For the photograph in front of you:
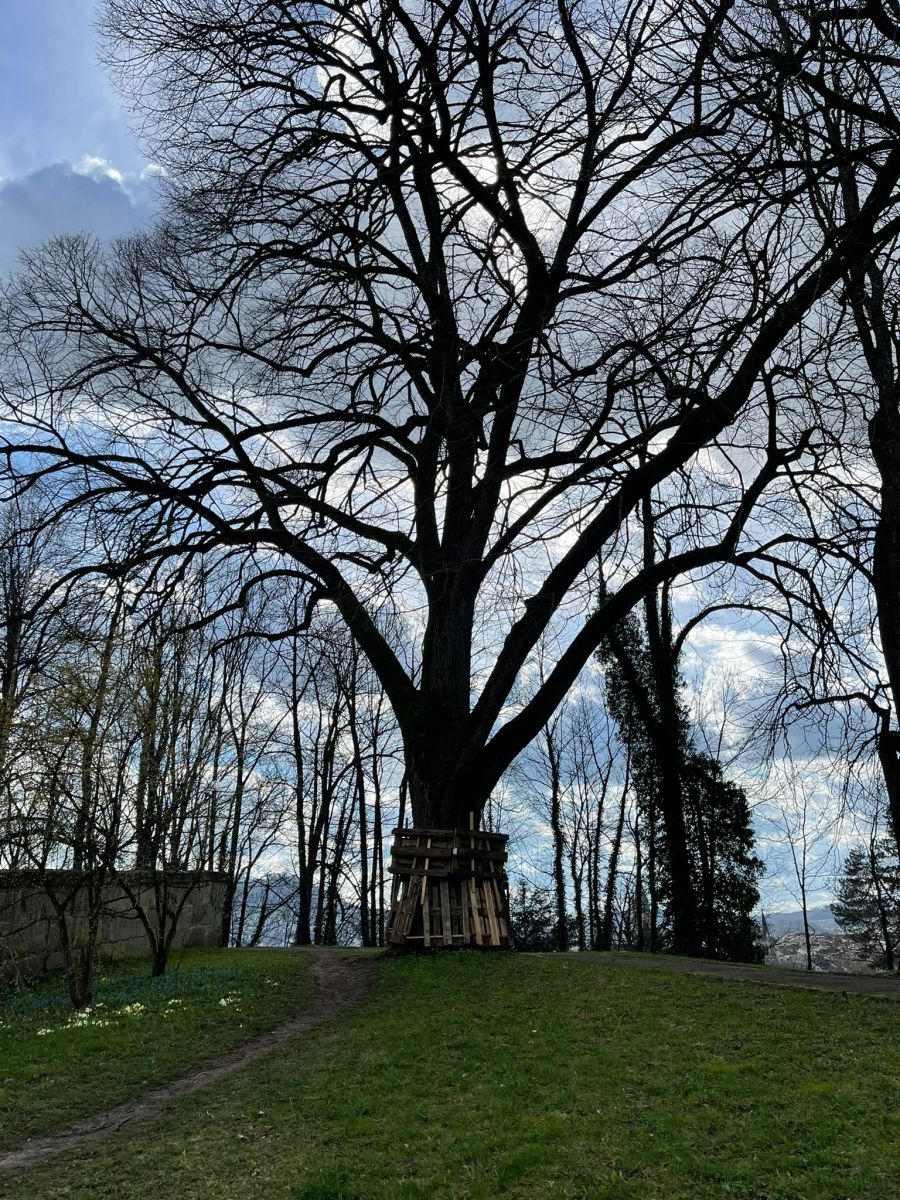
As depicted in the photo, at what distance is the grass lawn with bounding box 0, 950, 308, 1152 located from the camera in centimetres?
665

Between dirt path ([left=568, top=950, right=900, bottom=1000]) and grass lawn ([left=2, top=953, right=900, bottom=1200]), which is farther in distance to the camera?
dirt path ([left=568, top=950, right=900, bottom=1000])

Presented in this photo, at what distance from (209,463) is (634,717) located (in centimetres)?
1566

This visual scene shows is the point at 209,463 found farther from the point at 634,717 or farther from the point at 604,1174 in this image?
the point at 634,717

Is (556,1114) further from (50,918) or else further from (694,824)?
(694,824)

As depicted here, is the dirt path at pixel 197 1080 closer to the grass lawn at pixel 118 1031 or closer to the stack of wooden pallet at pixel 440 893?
the grass lawn at pixel 118 1031

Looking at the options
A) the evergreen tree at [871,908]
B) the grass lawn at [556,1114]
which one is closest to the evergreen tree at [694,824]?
the evergreen tree at [871,908]

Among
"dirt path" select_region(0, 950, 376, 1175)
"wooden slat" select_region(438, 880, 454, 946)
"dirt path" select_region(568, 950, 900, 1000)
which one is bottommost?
"dirt path" select_region(0, 950, 376, 1175)

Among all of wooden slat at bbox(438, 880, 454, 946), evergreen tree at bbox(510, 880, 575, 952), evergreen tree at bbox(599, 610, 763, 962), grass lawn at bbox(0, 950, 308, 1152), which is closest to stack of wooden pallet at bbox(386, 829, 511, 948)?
wooden slat at bbox(438, 880, 454, 946)

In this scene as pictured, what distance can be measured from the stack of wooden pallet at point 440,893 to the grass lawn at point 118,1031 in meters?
1.56

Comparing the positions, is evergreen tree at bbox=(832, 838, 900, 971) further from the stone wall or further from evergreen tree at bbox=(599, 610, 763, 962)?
the stone wall

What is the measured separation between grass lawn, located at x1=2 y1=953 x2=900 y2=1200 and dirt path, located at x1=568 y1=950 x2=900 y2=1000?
2.20 ft

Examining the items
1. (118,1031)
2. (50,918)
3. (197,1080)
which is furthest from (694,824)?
(197,1080)

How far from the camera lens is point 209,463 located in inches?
471

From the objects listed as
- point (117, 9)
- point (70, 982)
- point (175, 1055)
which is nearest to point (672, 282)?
point (117, 9)
